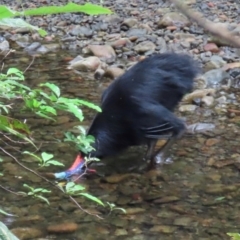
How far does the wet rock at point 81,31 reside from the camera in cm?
869

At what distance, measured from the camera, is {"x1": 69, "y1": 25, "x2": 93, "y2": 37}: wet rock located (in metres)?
8.69

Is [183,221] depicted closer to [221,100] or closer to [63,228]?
[63,228]

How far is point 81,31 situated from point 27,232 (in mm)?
5955

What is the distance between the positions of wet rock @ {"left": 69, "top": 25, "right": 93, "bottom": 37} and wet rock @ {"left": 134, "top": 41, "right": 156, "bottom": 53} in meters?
1.23

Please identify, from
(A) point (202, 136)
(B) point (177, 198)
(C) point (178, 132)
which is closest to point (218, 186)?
(B) point (177, 198)

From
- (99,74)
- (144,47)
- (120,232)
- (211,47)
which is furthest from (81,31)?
(120,232)

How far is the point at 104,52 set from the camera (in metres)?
7.52

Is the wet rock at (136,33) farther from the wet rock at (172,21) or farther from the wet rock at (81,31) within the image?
the wet rock at (81,31)

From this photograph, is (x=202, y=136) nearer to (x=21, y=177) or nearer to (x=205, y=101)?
(x=205, y=101)

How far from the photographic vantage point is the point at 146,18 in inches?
357

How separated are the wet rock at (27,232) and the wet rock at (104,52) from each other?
Answer: 14.1ft

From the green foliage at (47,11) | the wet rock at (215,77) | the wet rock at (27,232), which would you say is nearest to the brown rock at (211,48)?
the wet rock at (215,77)

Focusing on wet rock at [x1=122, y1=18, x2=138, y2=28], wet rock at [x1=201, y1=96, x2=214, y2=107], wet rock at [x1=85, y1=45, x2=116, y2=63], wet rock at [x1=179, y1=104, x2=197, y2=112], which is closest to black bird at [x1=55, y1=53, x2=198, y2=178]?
wet rock at [x1=179, y1=104, x2=197, y2=112]

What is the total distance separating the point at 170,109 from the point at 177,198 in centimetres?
106
